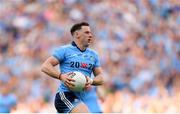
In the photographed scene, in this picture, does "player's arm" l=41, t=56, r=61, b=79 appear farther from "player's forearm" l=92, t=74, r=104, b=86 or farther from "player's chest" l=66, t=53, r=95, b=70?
"player's forearm" l=92, t=74, r=104, b=86

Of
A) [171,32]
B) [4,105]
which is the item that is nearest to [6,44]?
[4,105]

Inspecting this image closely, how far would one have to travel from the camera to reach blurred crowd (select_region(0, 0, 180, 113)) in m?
10.5

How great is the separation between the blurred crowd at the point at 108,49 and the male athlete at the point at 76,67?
373 cm

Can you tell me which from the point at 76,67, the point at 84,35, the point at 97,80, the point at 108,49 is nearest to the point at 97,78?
the point at 97,80

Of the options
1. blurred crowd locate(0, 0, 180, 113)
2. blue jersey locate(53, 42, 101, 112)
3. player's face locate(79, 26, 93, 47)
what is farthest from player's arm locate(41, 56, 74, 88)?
blurred crowd locate(0, 0, 180, 113)

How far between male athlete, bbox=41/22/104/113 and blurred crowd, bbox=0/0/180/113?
147 inches

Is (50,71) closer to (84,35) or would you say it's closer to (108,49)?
(84,35)

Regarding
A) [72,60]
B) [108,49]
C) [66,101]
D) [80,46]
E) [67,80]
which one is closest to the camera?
[67,80]

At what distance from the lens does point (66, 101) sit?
589 centimetres

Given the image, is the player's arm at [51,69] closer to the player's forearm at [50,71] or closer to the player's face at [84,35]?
the player's forearm at [50,71]

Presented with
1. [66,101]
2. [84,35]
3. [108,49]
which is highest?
[84,35]

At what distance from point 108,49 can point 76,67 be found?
547 centimetres

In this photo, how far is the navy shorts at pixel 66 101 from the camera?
5867 mm

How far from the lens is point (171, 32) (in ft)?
38.5
